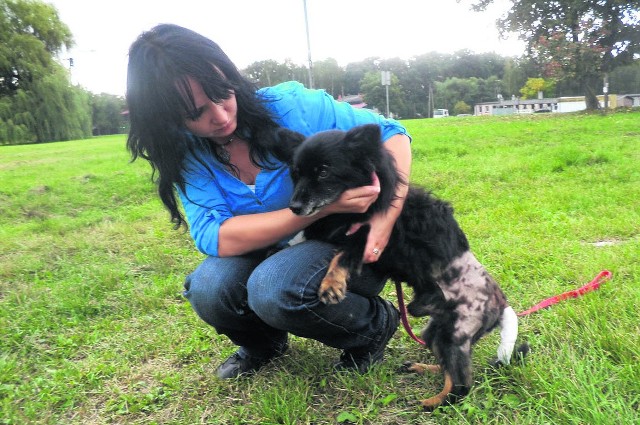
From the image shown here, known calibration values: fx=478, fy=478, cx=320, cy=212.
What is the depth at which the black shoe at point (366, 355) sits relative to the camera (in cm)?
207

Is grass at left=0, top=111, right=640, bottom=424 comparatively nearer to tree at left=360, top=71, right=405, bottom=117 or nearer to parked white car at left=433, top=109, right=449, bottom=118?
tree at left=360, top=71, right=405, bottom=117

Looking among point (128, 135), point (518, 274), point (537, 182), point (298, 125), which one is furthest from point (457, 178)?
point (128, 135)

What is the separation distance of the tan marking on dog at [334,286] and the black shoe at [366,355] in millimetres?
396

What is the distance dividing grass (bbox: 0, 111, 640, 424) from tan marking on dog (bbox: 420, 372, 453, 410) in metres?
0.05

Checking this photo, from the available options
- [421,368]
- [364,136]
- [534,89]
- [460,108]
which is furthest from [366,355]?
[534,89]

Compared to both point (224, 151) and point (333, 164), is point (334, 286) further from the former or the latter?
point (224, 151)

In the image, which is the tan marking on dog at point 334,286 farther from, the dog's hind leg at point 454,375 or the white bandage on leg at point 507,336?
the white bandage on leg at point 507,336

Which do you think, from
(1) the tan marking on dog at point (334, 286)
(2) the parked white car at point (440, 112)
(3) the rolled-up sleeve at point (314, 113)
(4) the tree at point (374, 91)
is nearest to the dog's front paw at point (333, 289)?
(1) the tan marking on dog at point (334, 286)

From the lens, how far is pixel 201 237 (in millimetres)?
2084

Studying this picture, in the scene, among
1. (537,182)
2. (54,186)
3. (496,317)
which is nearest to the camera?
(496,317)

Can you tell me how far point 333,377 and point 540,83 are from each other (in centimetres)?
6107

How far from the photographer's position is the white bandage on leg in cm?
186

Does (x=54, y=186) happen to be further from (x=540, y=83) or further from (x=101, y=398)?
(x=540, y=83)

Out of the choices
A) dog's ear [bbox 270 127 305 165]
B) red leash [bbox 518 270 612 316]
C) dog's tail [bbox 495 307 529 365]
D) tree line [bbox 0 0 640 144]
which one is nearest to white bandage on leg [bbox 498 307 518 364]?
dog's tail [bbox 495 307 529 365]
